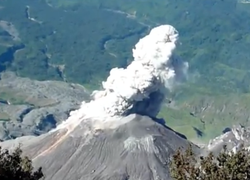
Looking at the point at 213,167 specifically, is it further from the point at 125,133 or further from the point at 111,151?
the point at 125,133

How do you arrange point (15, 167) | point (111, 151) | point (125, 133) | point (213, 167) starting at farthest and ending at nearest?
point (125, 133)
point (111, 151)
point (15, 167)
point (213, 167)

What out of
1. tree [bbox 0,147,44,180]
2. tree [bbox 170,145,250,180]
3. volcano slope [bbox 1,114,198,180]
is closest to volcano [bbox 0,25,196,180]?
volcano slope [bbox 1,114,198,180]

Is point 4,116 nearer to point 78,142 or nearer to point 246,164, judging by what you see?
point 78,142

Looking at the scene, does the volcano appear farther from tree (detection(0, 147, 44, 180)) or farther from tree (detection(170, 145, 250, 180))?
tree (detection(170, 145, 250, 180))

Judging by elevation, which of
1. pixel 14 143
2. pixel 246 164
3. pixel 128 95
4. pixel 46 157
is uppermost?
pixel 246 164

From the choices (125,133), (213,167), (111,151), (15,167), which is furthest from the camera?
(125,133)

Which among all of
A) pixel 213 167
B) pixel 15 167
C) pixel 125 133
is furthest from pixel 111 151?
pixel 213 167

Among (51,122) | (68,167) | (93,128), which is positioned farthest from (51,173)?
(51,122)

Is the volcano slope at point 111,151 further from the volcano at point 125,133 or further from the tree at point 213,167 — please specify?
the tree at point 213,167
